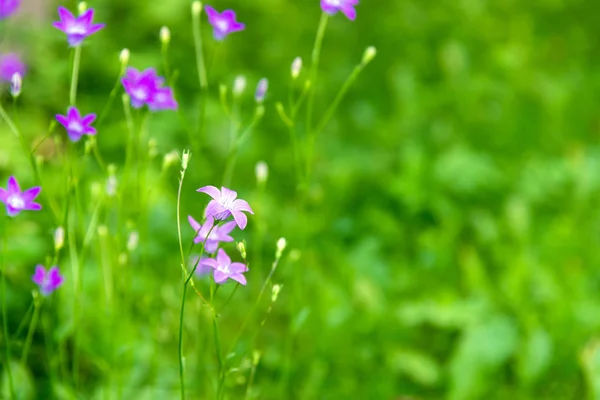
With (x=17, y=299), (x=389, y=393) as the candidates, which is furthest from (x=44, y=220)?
(x=389, y=393)

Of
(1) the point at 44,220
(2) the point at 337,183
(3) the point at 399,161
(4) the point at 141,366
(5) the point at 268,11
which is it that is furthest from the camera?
(5) the point at 268,11

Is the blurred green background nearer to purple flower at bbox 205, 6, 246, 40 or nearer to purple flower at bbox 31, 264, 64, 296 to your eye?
purple flower at bbox 31, 264, 64, 296

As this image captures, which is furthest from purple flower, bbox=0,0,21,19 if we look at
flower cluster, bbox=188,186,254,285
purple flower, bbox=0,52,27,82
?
purple flower, bbox=0,52,27,82

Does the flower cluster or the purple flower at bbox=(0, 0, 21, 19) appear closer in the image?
the flower cluster

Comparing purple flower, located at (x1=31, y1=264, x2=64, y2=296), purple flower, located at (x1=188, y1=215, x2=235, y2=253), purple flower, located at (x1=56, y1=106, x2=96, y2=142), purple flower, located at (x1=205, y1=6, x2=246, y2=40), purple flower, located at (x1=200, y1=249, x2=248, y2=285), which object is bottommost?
purple flower, located at (x1=200, y1=249, x2=248, y2=285)

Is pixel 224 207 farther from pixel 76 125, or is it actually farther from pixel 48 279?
pixel 48 279

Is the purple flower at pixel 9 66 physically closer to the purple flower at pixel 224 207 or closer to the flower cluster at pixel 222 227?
the flower cluster at pixel 222 227

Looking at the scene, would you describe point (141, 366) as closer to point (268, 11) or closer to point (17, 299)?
point (17, 299)
